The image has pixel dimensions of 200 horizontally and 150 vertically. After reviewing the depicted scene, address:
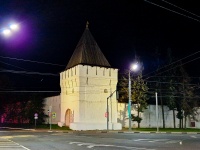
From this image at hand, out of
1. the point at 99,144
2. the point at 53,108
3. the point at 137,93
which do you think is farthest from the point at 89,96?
the point at 99,144

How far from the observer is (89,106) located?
51.8 meters

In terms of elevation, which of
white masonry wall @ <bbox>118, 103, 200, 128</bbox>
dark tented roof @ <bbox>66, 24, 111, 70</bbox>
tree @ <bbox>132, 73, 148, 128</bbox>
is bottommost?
white masonry wall @ <bbox>118, 103, 200, 128</bbox>

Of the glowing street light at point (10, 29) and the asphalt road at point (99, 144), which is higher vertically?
the glowing street light at point (10, 29)

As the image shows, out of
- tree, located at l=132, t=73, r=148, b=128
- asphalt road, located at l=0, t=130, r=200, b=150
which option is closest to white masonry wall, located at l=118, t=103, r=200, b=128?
tree, located at l=132, t=73, r=148, b=128

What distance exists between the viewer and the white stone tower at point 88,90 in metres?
51.0

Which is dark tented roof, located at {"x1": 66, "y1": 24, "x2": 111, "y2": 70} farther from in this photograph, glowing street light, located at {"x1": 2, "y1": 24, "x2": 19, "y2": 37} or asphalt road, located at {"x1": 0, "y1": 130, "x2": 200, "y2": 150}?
glowing street light, located at {"x1": 2, "y1": 24, "x2": 19, "y2": 37}

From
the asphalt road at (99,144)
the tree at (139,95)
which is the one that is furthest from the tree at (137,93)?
the asphalt road at (99,144)

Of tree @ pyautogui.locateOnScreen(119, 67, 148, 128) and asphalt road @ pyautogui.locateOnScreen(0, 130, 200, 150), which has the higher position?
tree @ pyautogui.locateOnScreen(119, 67, 148, 128)

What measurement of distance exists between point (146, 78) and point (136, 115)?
1012cm

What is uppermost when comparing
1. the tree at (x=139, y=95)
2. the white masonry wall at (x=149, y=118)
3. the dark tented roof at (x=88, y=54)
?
the dark tented roof at (x=88, y=54)

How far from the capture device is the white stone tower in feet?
167

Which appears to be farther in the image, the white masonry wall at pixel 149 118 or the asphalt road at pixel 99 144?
the white masonry wall at pixel 149 118

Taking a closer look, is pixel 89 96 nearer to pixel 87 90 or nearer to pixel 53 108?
pixel 87 90

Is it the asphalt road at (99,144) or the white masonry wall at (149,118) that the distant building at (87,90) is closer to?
the white masonry wall at (149,118)
